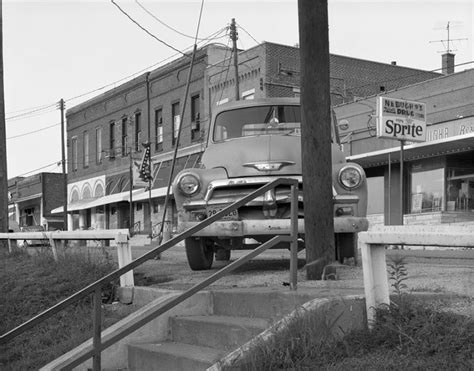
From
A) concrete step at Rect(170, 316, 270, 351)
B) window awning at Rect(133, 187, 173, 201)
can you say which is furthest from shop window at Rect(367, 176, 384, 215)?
concrete step at Rect(170, 316, 270, 351)

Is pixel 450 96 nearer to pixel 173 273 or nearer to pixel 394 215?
pixel 394 215

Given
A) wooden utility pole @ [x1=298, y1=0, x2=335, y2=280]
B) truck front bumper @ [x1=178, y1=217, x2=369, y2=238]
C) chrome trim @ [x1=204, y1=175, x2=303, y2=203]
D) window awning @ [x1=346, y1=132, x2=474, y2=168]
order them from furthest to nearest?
window awning @ [x1=346, y1=132, x2=474, y2=168] < chrome trim @ [x1=204, y1=175, x2=303, y2=203] < truck front bumper @ [x1=178, y1=217, x2=369, y2=238] < wooden utility pole @ [x1=298, y1=0, x2=335, y2=280]

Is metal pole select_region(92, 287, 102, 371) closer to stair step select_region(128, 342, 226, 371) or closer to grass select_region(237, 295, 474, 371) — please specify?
stair step select_region(128, 342, 226, 371)

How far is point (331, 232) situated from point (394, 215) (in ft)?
53.2

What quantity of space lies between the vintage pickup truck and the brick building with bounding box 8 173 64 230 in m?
40.7

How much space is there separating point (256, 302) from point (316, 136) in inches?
73.0

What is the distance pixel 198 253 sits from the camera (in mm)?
8453

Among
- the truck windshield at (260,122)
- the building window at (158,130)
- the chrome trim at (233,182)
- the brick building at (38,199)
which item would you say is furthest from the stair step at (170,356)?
the brick building at (38,199)

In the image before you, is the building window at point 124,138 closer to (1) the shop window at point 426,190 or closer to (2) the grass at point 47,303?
(1) the shop window at point 426,190

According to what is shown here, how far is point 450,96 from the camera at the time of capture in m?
22.2

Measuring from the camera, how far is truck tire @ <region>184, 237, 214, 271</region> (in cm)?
838

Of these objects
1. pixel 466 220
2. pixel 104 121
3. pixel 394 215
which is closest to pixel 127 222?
pixel 104 121

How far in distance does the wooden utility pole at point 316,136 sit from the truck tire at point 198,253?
2.36 metres

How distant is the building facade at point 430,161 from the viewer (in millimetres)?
19859
